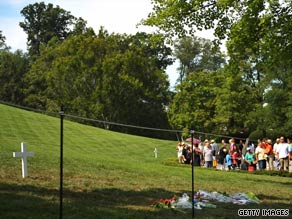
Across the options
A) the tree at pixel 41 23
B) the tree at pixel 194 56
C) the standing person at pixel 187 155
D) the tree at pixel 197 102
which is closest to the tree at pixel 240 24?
the standing person at pixel 187 155

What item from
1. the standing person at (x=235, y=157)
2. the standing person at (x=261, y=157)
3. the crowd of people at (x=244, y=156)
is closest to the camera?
the crowd of people at (x=244, y=156)

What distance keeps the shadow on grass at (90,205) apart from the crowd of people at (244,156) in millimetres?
11665

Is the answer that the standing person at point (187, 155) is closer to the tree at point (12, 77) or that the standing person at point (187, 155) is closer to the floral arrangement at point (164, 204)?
the floral arrangement at point (164, 204)

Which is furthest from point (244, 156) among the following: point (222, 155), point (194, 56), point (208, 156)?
point (194, 56)

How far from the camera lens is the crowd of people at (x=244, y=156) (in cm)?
2512

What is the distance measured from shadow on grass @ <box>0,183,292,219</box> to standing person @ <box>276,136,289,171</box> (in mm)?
11188

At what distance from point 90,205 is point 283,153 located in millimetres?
15947

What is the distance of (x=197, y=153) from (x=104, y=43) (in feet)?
122

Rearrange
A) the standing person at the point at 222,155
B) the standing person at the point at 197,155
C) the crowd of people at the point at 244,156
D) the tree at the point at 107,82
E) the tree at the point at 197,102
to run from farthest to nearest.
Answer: the tree at the point at 107,82 → the tree at the point at 197,102 → the standing person at the point at 197,155 → the standing person at the point at 222,155 → the crowd of people at the point at 244,156

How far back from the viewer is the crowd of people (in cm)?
2512

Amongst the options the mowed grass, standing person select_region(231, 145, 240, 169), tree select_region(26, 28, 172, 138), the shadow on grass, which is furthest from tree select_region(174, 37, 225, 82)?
the shadow on grass

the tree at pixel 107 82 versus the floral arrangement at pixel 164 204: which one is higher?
the tree at pixel 107 82

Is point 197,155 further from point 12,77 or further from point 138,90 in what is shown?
point 12,77

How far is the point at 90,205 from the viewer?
11336 mm
